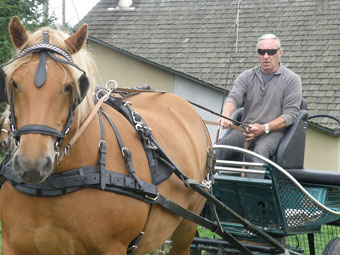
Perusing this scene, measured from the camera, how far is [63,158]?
2.97 m

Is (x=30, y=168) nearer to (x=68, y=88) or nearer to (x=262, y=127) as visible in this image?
(x=68, y=88)

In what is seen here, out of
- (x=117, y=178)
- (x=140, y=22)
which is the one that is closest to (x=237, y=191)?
(x=117, y=178)

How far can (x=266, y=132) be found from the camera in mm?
4949

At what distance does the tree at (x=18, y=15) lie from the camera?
9.70 meters

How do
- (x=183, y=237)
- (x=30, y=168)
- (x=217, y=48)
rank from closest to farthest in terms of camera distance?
(x=30, y=168) < (x=183, y=237) < (x=217, y=48)

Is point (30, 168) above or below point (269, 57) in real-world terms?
below

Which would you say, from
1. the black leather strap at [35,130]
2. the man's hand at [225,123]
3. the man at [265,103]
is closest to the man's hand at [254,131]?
the man at [265,103]

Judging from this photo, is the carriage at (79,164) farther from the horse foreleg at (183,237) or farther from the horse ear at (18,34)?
the horse foreleg at (183,237)

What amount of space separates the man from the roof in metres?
7.73

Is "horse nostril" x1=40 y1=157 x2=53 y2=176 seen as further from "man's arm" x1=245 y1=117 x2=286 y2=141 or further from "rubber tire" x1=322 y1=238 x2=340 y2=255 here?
"rubber tire" x1=322 y1=238 x2=340 y2=255

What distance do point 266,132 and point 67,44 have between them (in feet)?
7.81

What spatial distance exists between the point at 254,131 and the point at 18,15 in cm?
634

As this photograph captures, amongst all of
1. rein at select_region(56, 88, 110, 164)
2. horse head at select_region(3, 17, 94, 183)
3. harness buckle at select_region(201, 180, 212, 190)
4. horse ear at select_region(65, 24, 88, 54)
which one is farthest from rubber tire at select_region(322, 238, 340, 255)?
horse ear at select_region(65, 24, 88, 54)

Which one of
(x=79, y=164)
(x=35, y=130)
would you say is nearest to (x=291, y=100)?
(x=79, y=164)
